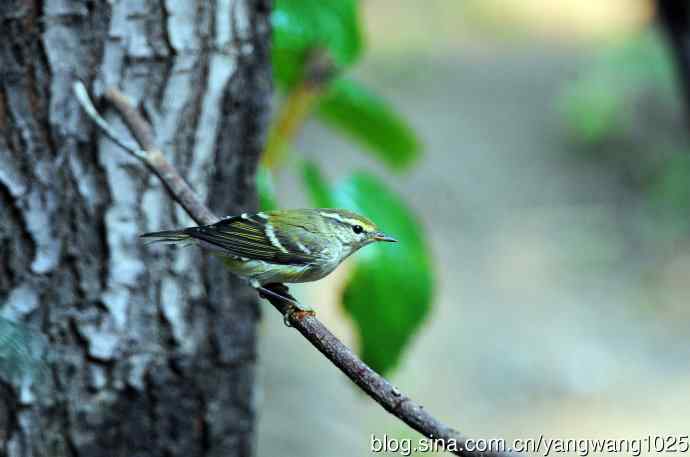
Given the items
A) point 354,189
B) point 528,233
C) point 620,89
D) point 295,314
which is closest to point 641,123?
point 620,89

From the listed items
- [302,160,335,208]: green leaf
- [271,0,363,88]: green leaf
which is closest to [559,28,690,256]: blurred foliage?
[302,160,335,208]: green leaf

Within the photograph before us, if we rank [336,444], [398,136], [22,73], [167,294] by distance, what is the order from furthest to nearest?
[336,444], [398,136], [167,294], [22,73]

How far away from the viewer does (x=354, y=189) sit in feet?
9.02

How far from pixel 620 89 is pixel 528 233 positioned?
1.70m

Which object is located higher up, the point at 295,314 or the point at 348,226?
the point at 348,226

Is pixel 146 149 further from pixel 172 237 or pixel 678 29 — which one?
pixel 678 29

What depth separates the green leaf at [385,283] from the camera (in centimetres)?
260

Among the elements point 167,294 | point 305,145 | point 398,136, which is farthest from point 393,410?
point 305,145

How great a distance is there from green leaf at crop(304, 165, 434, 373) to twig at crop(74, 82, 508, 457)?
0.51 meters

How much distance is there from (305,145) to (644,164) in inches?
122

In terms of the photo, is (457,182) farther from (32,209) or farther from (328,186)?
(32,209)

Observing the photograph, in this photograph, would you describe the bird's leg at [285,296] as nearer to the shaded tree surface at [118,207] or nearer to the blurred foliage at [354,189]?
the shaded tree surface at [118,207]

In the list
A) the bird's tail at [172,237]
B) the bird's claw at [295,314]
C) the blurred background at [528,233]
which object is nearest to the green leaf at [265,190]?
the bird's tail at [172,237]

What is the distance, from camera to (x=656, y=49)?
7840 millimetres
